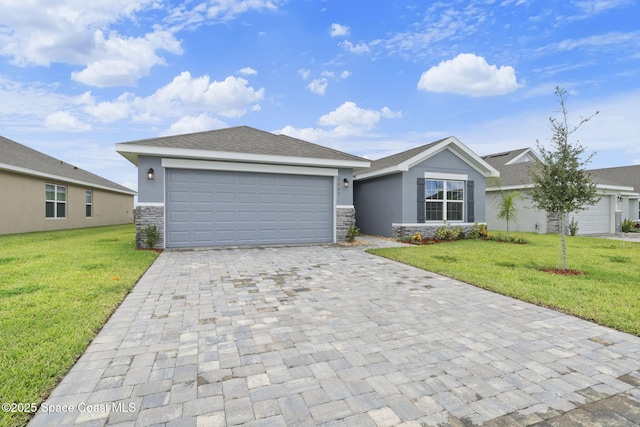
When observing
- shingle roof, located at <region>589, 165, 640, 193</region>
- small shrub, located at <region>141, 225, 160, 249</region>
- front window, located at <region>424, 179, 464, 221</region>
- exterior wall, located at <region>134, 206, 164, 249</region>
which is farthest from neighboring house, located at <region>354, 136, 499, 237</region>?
shingle roof, located at <region>589, 165, 640, 193</region>

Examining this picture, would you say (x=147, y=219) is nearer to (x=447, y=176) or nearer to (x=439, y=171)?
(x=439, y=171)

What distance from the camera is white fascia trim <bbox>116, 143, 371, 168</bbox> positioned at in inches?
346

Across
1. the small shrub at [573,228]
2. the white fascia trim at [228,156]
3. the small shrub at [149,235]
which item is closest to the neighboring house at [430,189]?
the white fascia trim at [228,156]

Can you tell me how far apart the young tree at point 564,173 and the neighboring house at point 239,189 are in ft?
18.5

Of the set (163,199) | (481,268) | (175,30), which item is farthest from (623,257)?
(175,30)

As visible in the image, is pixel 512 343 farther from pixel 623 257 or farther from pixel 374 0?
pixel 374 0

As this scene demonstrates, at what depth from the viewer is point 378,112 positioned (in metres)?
17.7

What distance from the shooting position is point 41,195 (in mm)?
14586

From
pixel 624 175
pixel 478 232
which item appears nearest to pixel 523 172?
pixel 478 232

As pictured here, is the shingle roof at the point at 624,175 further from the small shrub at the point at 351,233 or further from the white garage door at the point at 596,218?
the small shrub at the point at 351,233

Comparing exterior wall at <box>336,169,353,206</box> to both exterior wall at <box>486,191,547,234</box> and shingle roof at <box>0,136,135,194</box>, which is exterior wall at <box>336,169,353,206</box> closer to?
exterior wall at <box>486,191,547,234</box>

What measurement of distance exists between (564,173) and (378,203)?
7.49 meters

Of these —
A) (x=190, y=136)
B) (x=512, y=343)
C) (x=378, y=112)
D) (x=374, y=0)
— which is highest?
(x=374, y=0)

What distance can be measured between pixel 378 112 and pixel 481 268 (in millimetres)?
13075
